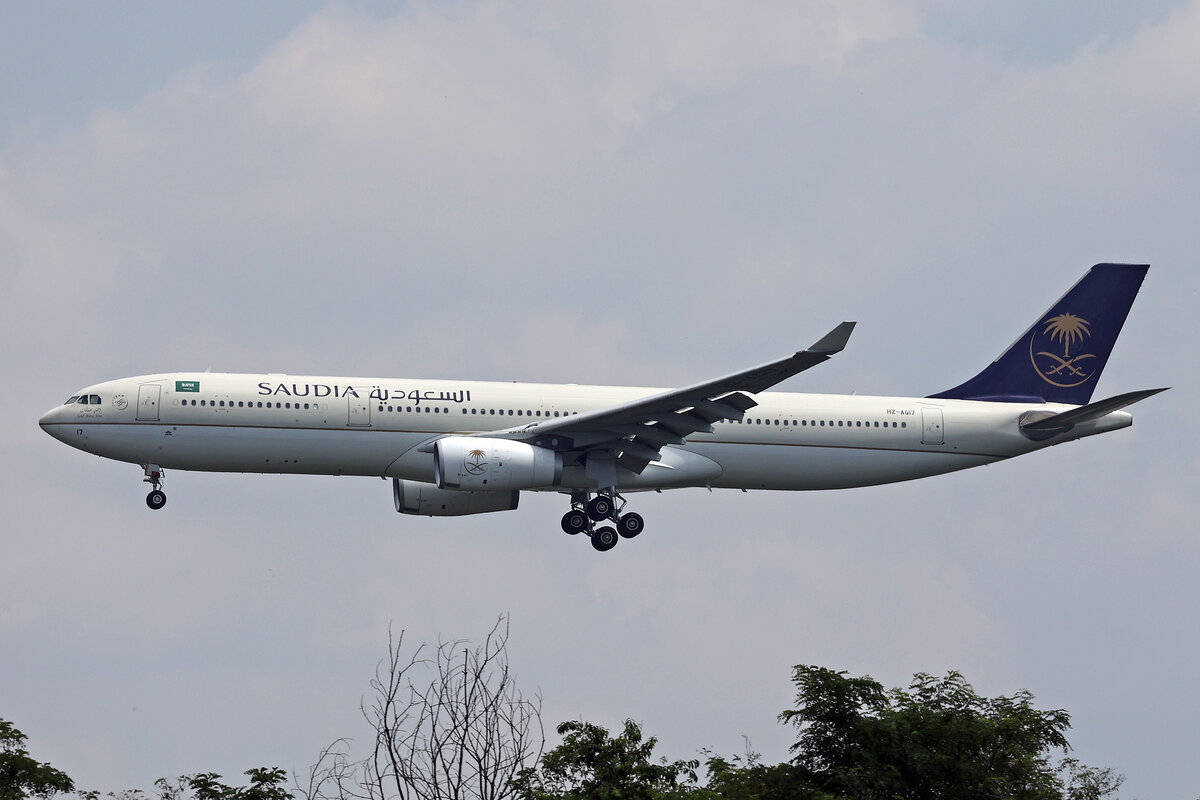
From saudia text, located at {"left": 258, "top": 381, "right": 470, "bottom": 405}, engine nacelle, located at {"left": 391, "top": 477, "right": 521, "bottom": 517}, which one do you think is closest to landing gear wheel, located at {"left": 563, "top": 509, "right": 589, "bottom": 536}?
engine nacelle, located at {"left": 391, "top": 477, "right": 521, "bottom": 517}

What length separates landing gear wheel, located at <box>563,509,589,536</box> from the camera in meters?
46.0

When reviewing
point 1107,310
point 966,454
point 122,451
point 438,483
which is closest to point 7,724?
point 122,451

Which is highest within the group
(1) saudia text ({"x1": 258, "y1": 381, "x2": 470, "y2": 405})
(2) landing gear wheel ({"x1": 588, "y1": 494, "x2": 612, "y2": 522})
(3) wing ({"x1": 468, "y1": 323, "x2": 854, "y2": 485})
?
(1) saudia text ({"x1": 258, "y1": 381, "x2": 470, "y2": 405})

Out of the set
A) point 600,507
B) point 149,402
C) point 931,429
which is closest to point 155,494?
point 149,402

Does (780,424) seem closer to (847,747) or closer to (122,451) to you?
(847,747)

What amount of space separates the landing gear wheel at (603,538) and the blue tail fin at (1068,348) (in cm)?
1222

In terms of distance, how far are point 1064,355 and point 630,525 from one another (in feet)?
54.0

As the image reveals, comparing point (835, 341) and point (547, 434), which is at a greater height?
point (547, 434)

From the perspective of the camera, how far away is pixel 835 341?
123 feet

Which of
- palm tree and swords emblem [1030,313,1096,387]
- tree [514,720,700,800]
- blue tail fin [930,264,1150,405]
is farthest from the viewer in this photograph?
palm tree and swords emblem [1030,313,1096,387]

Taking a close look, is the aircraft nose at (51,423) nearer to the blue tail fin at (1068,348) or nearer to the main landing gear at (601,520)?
the main landing gear at (601,520)

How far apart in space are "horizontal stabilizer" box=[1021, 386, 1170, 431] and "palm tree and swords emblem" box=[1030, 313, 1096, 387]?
1.46m

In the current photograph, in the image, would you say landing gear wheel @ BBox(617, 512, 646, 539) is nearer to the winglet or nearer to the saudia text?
the saudia text

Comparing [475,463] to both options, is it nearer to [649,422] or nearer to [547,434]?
[547,434]
